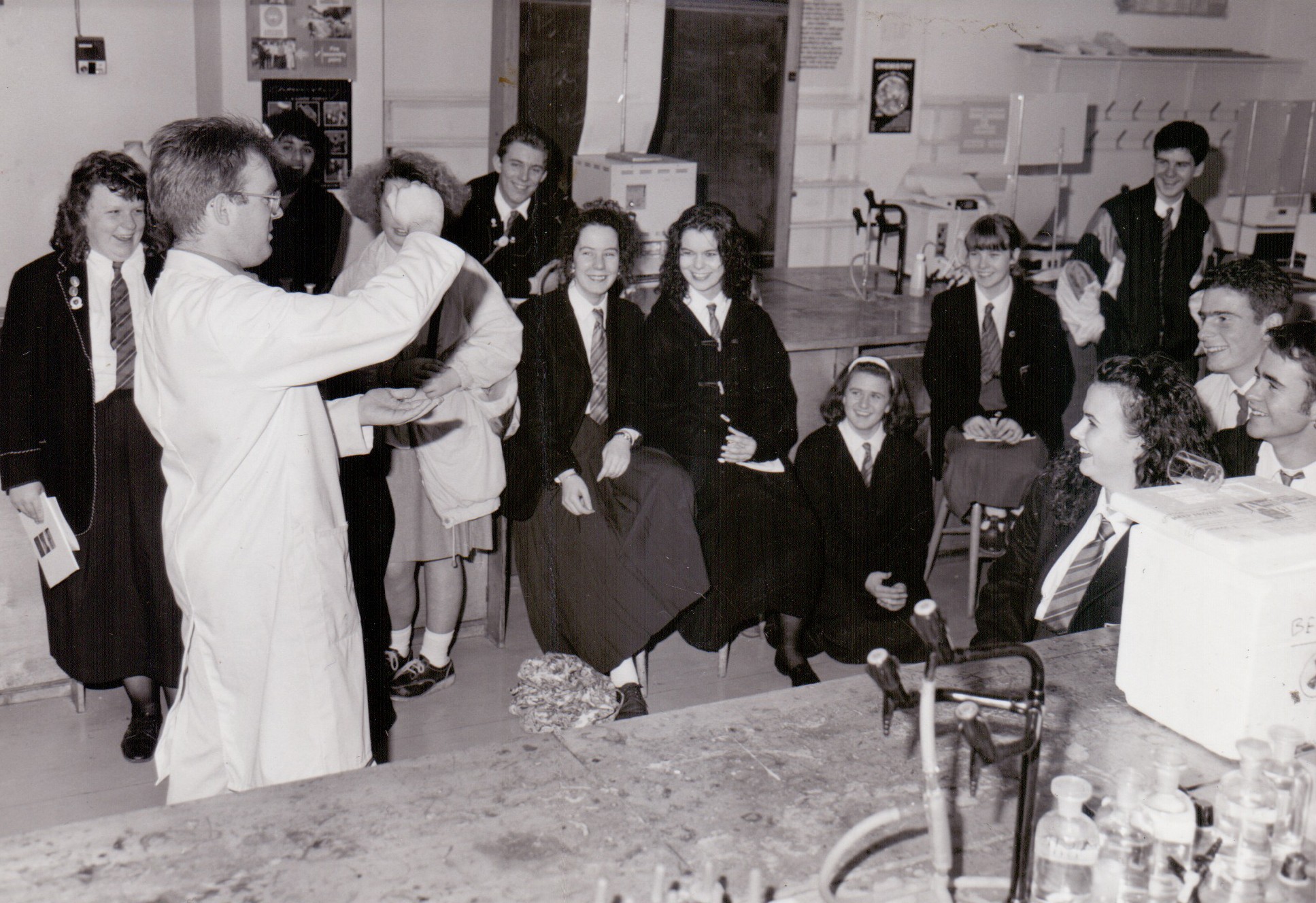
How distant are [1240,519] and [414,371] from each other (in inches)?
70.6

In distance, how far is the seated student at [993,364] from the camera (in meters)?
3.89

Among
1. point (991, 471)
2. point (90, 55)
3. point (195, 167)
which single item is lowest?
point (991, 471)

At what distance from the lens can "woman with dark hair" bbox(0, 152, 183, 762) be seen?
2.68 meters

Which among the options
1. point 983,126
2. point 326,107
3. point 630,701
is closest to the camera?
point 630,701

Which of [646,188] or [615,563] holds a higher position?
[646,188]

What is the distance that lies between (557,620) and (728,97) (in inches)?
116

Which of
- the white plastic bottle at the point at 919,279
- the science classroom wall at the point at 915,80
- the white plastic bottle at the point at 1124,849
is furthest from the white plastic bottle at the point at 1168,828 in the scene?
the science classroom wall at the point at 915,80

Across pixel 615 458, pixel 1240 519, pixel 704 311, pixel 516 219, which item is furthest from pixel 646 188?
pixel 1240 519

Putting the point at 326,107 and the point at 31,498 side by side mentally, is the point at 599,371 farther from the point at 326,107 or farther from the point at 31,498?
the point at 326,107

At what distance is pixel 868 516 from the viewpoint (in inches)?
137

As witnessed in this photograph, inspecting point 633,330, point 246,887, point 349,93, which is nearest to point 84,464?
point 633,330

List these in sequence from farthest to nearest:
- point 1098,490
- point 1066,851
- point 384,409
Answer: point 1098,490 < point 384,409 < point 1066,851

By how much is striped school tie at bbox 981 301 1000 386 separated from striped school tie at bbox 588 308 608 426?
1301 millimetres

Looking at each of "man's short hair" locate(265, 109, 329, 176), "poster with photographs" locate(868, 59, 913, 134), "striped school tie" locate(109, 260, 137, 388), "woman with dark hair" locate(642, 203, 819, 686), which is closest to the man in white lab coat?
"striped school tie" locate(109, 260, 137, 388)
